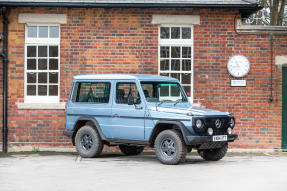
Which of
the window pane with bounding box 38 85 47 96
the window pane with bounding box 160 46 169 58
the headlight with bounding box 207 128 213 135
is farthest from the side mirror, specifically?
the window pane with bounding box 38 85 47 96

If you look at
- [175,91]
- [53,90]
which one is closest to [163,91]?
[175,91]

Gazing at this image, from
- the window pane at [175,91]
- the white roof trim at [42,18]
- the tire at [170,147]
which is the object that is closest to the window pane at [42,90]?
the white roof trim at [42,18]

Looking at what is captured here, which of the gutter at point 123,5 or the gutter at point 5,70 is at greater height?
the gutter at point 123,5

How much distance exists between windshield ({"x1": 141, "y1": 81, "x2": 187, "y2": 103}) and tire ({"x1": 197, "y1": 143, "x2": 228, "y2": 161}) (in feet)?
4.13

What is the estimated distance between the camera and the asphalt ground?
8.50 meters

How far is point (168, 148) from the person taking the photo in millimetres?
11555

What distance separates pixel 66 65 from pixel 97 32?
120 centimetres

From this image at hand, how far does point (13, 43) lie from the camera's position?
15305 millimetres

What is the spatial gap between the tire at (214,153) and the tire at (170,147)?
1.09 metres

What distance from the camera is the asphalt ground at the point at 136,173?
8500 mm

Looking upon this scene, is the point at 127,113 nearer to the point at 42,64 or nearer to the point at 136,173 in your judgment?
the point at 136,173

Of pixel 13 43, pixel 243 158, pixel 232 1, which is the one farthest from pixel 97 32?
pixel 243 158

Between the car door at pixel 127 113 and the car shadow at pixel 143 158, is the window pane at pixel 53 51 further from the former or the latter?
the car door at pixel 127 113

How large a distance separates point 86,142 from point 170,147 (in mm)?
2388
